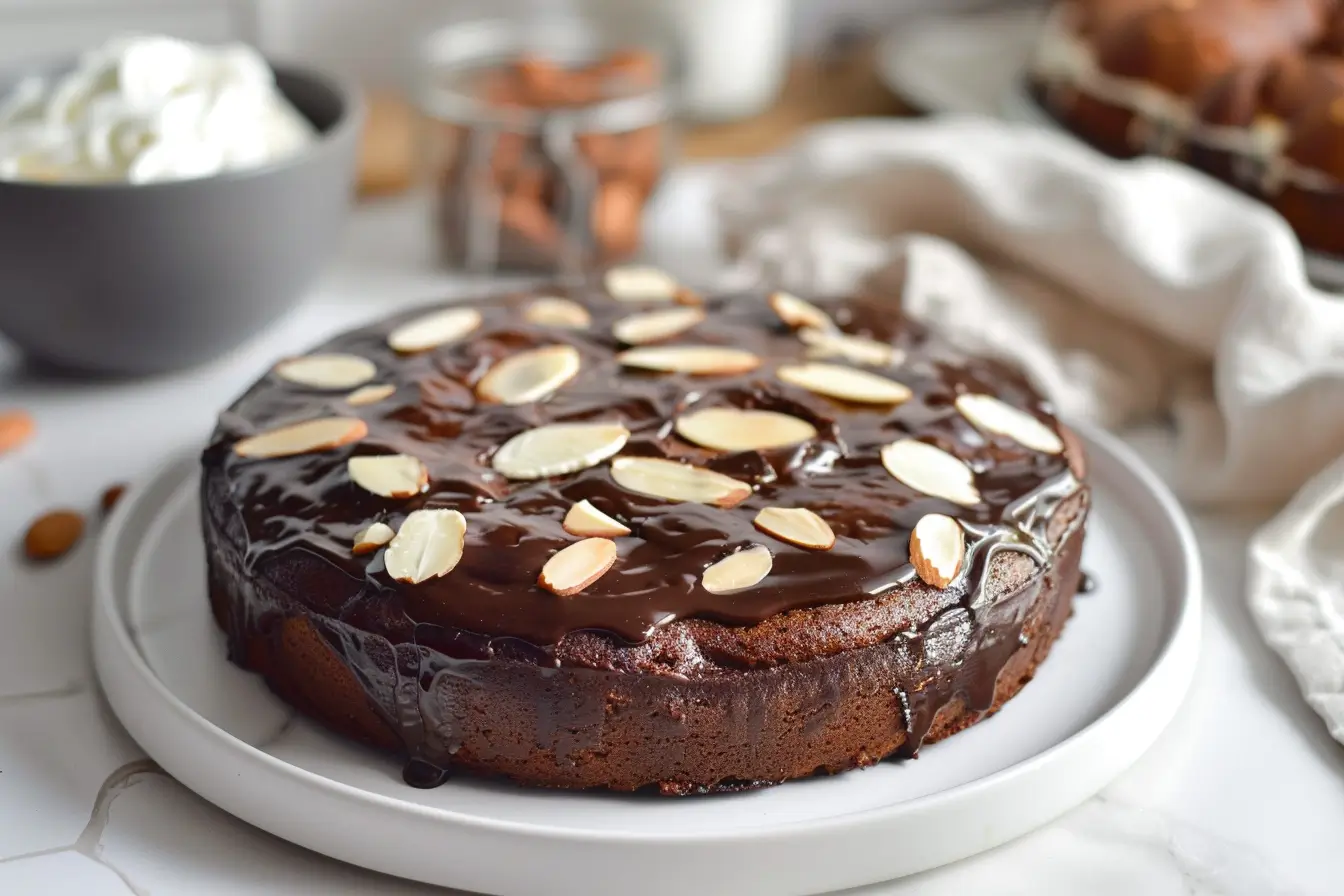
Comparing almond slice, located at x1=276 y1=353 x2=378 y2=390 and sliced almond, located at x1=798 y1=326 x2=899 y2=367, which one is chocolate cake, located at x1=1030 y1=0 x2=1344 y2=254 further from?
almond slice, located at x1=276 y1=353 x2=378 y2=390

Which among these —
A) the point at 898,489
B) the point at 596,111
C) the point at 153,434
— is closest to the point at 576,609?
the point at 898,489

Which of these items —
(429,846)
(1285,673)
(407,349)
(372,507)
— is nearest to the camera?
(429,846)

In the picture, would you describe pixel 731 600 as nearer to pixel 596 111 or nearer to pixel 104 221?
pixel 104 221

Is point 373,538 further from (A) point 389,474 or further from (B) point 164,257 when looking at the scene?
(B) point 164,257

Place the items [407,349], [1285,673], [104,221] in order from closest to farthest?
[1285,673]
[407,349]
[104,221]

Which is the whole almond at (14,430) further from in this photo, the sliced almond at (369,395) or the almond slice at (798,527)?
the almond slice at (798,527)

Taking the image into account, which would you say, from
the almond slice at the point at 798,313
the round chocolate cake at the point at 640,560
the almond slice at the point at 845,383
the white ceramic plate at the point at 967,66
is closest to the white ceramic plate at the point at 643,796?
the round chocolate cake at the point at 640,560

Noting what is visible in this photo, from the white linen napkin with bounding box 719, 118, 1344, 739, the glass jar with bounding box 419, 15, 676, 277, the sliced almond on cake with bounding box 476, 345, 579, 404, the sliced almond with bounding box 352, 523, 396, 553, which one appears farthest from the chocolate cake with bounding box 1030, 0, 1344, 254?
the sliced almond with bounding box 352, 523, 396, 553
